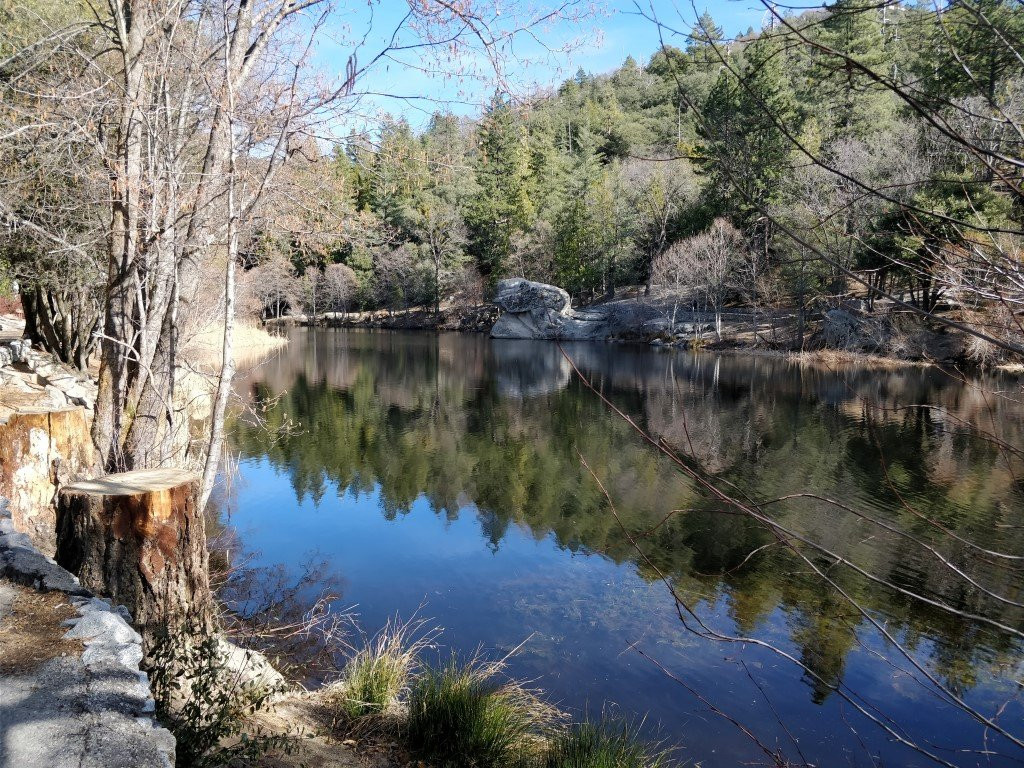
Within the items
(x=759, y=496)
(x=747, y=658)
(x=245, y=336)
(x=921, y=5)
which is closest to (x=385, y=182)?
(x=921, y=5)

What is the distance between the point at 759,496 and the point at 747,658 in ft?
17.7

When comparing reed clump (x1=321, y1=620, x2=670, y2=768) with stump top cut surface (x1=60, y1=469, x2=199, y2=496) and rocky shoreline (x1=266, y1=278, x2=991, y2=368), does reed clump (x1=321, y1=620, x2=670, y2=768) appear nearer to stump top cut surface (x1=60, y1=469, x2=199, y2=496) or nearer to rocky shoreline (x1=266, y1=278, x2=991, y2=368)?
stump top cut surface (x1=60, y1=469, x2=199, y2=496)

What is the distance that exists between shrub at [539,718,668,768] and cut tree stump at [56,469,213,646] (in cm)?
230

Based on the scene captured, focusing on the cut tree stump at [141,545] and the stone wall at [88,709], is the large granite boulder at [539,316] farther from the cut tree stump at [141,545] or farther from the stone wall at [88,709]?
the stone wall at [88,709]

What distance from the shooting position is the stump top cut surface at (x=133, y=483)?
13.1 feet

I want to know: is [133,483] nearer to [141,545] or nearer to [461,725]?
[141,545]

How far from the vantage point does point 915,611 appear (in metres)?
7.74

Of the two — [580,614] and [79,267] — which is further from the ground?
[79,267]

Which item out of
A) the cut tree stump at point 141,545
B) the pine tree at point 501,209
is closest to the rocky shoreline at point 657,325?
the pine tree at point 501,209

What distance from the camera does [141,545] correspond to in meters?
4.07

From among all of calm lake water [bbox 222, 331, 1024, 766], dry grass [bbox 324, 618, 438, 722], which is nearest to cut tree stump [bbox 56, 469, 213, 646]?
dry grass [bbox 324, 618, 438, 722]

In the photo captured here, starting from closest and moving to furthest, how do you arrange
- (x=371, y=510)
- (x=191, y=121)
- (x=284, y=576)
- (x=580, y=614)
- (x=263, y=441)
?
1. (x=191, y=121)
2. (x=580, y=614)
3. (x=284, y=576)
4. (x=371, y=510)
5. (x=263, y=441)

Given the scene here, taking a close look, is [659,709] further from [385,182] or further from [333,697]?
[385,182]

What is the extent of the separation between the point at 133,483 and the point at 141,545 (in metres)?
0.37
